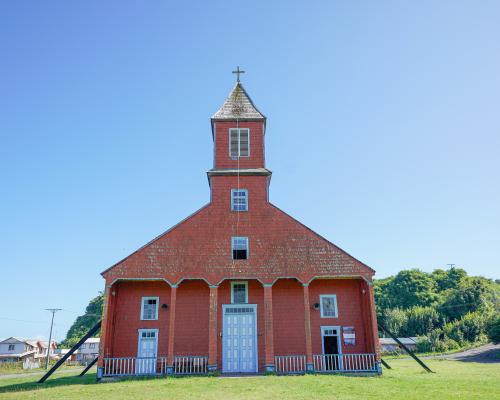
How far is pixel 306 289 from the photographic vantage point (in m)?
19.6

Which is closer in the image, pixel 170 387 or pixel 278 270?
pixel 170 387

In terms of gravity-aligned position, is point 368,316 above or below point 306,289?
below

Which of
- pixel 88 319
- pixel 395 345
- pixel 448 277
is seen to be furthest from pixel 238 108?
pixel 88 319

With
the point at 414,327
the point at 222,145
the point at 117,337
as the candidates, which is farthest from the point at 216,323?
the point at 414,327

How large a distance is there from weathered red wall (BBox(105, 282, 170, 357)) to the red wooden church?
0.17ft

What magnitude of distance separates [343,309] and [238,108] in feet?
44.8

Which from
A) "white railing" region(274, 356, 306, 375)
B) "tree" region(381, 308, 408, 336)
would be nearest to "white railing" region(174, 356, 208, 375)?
"white railing" region(274, 356, 306, 375)

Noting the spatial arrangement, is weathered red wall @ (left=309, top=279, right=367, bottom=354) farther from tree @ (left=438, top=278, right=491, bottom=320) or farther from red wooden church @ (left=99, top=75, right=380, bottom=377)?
tree @ (left=438, top=278, right=491, bottom=320)

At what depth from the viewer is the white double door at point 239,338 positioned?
64.7 ft

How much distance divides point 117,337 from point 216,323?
540 centimetres

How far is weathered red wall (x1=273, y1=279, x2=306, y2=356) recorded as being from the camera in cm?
2008

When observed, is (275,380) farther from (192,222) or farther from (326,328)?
(192,222)

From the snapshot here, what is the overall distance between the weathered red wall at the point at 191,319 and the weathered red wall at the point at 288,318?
12.2 feet

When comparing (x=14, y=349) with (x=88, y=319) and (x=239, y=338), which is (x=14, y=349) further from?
(x=239, y=338)
